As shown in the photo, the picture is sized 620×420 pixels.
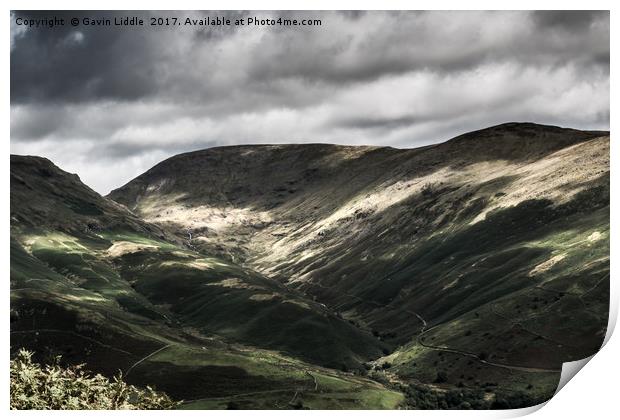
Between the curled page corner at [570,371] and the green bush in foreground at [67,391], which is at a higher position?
the green bush in foreground at [67,391]

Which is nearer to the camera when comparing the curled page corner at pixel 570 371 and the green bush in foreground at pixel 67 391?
the green bush in foreground at pixel 67 391

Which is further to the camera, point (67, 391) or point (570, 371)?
point (570, 371)

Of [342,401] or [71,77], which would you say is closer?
[71,77]

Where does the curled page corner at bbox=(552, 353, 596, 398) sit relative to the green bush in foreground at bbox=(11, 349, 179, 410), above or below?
below

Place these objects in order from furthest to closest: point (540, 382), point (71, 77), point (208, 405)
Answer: point (540, 382), point (208, 405), point (71, 77)

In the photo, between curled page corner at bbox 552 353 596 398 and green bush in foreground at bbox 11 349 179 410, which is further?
curled page corner at bbox 552 353 596 398

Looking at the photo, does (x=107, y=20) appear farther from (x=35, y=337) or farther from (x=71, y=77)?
(x=35, y=337)

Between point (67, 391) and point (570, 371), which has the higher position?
point (67, 391)

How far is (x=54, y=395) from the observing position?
57.9m
